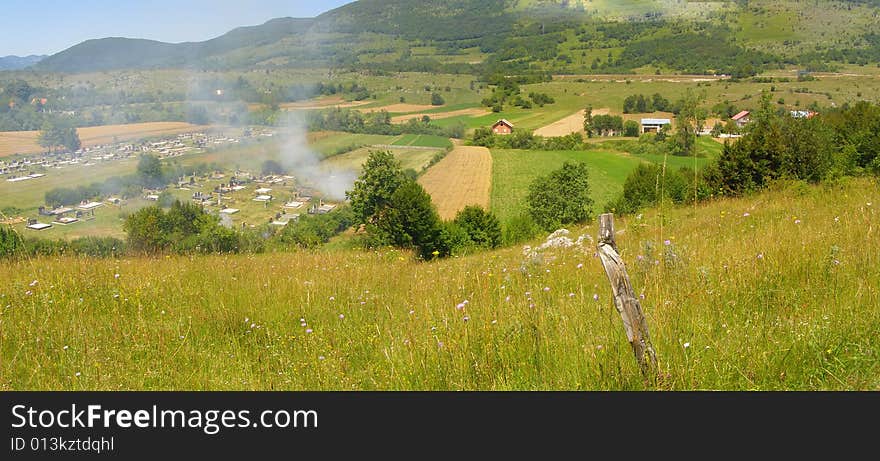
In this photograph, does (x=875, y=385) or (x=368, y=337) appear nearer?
(x=875, y=385)

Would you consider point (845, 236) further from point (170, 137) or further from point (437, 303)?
point (170, 137)

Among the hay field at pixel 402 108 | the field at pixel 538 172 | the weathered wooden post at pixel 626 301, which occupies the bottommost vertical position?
the field at pixel 538 172

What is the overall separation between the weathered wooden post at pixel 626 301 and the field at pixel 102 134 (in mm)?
102721

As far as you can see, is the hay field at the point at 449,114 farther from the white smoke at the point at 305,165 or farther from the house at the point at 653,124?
the house at the point at 653,124

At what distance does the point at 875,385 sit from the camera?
3000 millimetres

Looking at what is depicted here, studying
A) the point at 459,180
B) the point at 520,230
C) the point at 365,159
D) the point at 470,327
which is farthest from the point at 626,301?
the point at 365,159

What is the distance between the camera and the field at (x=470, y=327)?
333 centimetres

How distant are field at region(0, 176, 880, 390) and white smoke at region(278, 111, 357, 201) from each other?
68267 mm

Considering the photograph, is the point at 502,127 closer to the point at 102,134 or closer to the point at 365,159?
the point at 365,159

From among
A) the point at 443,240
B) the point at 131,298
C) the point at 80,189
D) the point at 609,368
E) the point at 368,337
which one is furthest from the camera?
the point at 80,189

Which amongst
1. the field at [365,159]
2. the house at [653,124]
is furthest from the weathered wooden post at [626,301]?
the house at [653,124]

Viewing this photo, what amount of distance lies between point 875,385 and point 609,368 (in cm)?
137

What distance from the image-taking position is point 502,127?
4048 inches

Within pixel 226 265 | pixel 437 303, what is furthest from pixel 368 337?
pixel 226 265
